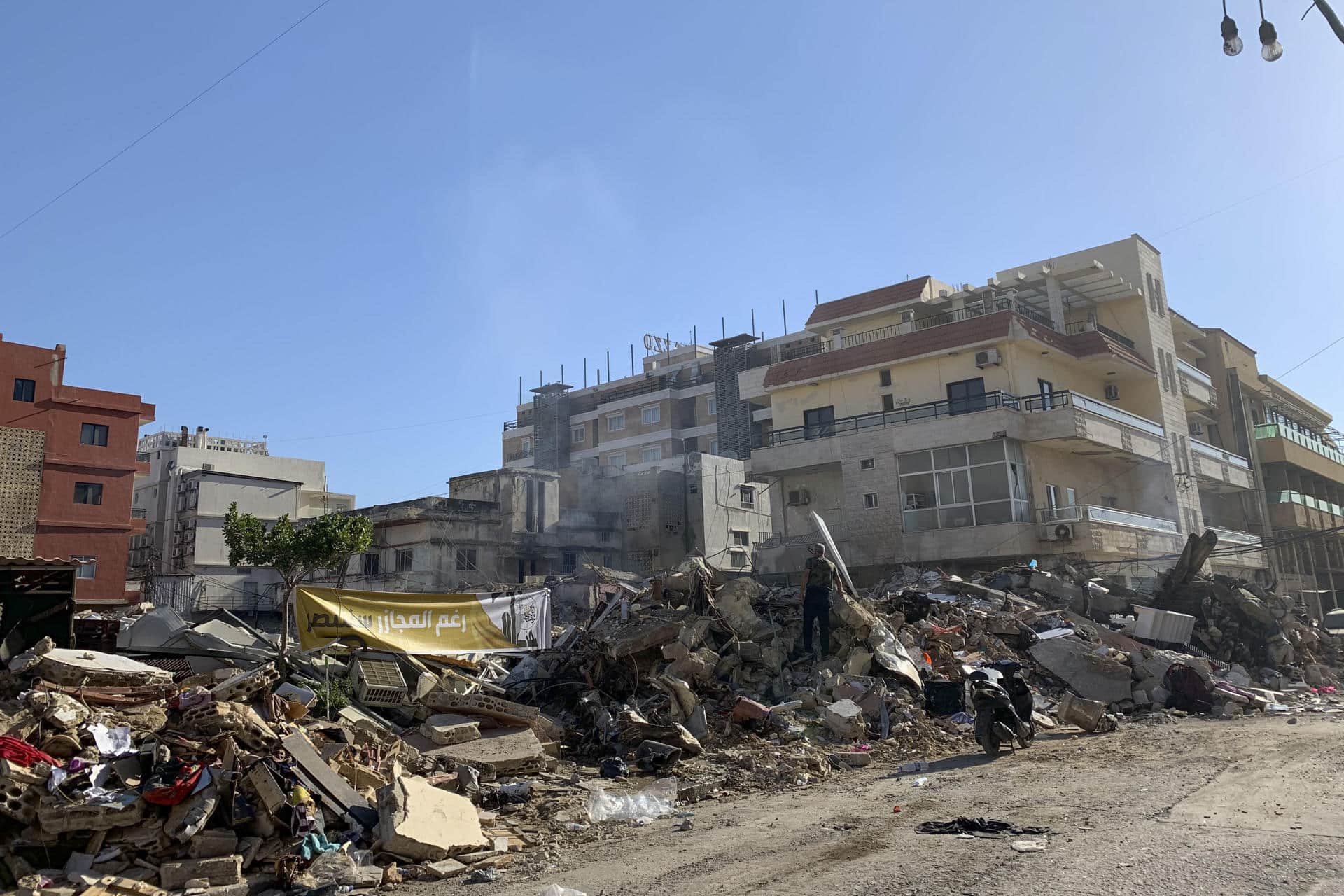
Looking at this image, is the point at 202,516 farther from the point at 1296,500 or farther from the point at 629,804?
the point at 1296,500

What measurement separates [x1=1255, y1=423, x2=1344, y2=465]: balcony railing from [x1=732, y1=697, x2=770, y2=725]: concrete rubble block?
126ft

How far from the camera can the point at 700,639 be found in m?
13.5

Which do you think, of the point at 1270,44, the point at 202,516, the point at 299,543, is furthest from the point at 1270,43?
the point at 202,516

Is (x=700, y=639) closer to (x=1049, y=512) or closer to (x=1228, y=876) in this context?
(x=1228, y=876)

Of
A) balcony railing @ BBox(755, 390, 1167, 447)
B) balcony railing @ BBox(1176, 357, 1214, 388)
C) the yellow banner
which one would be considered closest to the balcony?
balcony railing @ BBox(1176, 357, 1214, 388)

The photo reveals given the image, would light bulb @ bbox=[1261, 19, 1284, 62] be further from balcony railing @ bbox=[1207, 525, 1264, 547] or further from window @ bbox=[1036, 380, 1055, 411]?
balcony railing @ bbox=[1207, 525, 1264, 547]

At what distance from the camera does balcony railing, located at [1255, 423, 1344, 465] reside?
40.2 meters

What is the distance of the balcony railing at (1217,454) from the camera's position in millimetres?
33781

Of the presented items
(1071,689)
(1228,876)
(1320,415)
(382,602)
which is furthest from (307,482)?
(1320,415)

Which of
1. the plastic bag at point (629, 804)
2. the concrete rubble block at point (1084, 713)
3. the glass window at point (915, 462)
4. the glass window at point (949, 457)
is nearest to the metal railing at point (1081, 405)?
the glass window at point (949, 457)

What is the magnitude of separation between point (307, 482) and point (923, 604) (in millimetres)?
45477

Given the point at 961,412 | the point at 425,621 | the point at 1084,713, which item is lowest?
the point at 1084,713

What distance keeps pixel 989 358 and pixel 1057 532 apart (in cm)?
566

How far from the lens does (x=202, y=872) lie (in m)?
6.48
